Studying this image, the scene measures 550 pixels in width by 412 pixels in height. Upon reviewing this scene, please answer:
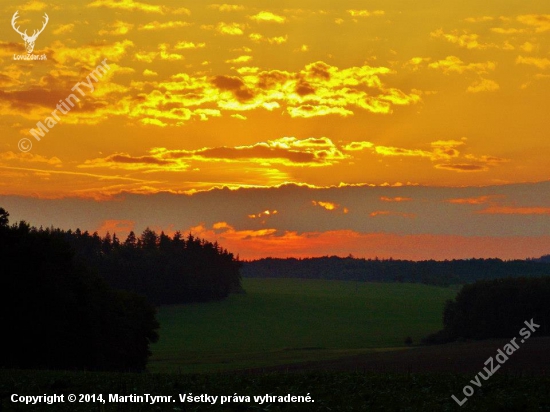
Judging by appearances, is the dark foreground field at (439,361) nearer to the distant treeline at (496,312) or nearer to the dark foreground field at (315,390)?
the distant treeline at (496,312)

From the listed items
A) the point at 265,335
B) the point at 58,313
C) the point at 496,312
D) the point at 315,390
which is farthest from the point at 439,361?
the point at 265,335

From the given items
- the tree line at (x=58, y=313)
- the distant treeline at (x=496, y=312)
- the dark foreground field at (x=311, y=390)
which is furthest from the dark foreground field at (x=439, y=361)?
the dark foreground field at (x=311, y=390)

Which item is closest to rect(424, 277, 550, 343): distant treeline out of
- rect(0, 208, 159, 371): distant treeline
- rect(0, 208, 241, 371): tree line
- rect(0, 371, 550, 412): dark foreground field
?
rect(0, 208, 241, 371): tree line

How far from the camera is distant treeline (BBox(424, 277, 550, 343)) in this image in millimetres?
135875

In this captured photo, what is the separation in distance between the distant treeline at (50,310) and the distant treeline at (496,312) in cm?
7346

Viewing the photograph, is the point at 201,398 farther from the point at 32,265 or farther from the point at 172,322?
the point at 172,322

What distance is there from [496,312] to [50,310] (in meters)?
91.9

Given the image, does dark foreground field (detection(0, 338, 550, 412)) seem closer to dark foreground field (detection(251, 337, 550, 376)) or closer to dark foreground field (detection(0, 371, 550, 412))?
dark foreground field (detection(0, 371, 550, 412))

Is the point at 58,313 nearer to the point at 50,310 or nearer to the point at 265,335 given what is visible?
the point at 50,310

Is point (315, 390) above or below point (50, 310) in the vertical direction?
below

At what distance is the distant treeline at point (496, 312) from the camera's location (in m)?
136

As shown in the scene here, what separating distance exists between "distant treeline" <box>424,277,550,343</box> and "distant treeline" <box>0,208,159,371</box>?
73.5 metres

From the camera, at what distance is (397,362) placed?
85.4 meters

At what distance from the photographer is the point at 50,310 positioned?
70.4 metres
